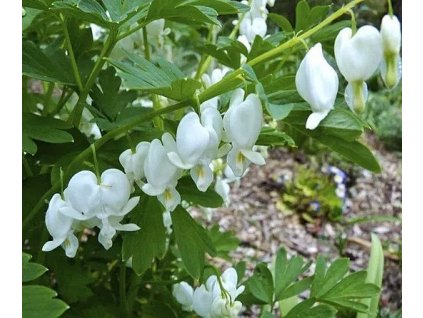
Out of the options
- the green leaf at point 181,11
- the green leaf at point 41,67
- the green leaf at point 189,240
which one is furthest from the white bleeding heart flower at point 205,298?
the green leaf at point 181,11

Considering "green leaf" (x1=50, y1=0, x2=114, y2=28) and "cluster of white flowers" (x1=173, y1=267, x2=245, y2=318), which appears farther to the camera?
"cluster of white flowers" (x1=173, y1=267, x2=245, y2=318)

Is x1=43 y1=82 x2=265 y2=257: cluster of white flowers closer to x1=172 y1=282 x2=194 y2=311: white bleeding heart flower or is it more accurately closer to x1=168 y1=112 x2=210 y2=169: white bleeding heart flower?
x1=168 y1=112 x2=210 y2=169: white bleeding heart flower

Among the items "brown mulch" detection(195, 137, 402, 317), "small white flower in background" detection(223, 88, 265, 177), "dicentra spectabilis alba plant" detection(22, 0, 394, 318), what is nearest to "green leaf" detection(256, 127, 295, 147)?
"dicentra spectabilis alba plant" detection(22, 0, 394, 318)

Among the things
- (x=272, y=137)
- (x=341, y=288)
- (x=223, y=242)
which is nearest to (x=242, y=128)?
(x=272, y=137)

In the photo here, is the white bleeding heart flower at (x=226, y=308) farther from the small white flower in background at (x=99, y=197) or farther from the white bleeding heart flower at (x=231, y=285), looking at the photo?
the small white flower in background at (x=99, y=197)

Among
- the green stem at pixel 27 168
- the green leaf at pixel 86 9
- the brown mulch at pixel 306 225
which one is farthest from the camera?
the brown mulch at pixel 306 225
